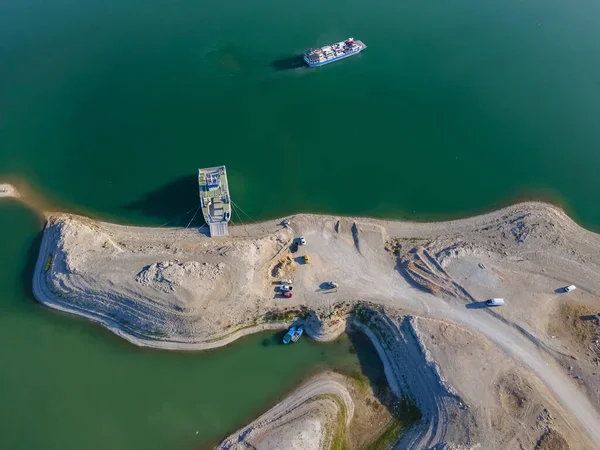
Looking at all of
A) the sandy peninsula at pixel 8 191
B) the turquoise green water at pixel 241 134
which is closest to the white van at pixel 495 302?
the turquoise green water at pixel 241 134

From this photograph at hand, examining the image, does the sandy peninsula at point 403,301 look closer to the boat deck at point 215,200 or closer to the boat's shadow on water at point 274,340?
the boat's shadow on water at point 274,340

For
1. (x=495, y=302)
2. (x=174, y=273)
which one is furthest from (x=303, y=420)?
(x=495, y=302)

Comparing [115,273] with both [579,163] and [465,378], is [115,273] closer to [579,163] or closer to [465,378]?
[465,378]

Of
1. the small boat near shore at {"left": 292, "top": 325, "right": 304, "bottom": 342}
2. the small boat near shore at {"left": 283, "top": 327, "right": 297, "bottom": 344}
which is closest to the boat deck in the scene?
the small boat near shore at {"left": 283, "top": 327, "right": 297, "bottom": 344}

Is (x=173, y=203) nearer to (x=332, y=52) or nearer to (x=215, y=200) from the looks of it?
(x=215, y=200)

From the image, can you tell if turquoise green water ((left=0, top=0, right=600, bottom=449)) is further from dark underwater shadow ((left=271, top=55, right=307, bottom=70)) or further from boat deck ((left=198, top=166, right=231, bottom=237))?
boat deck ((left=198, top=166, right=231, bottom=237))
